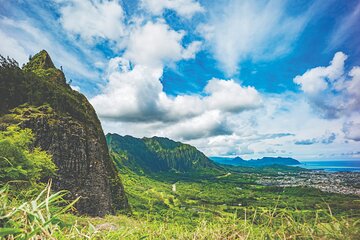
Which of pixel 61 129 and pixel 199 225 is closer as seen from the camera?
pixel 199 225

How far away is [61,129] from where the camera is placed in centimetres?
4203

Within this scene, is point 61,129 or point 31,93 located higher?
point 31,93

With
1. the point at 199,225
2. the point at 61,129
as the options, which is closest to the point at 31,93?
the point at 61,129

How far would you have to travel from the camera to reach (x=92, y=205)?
43312 millimetres

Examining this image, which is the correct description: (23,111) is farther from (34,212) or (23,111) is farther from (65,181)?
(34,212)

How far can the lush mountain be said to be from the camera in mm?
38375

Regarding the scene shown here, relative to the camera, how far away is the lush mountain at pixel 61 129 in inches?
1511

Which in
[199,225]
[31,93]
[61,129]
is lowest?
[199,225]

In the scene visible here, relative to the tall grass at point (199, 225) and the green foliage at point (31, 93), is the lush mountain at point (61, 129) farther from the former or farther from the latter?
the tall grass at point (199, 225)

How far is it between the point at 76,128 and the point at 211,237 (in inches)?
1839

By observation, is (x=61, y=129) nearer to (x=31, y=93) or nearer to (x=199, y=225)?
(x=31, y=93)

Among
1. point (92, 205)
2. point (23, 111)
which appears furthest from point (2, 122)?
point (92, 205)

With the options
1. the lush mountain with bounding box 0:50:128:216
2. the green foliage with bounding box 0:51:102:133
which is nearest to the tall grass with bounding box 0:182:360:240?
the lush mountain with bounding box 0:50:128:216

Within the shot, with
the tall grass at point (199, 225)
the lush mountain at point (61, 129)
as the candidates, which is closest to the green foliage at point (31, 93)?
the lush mountain at point (61, 129)
